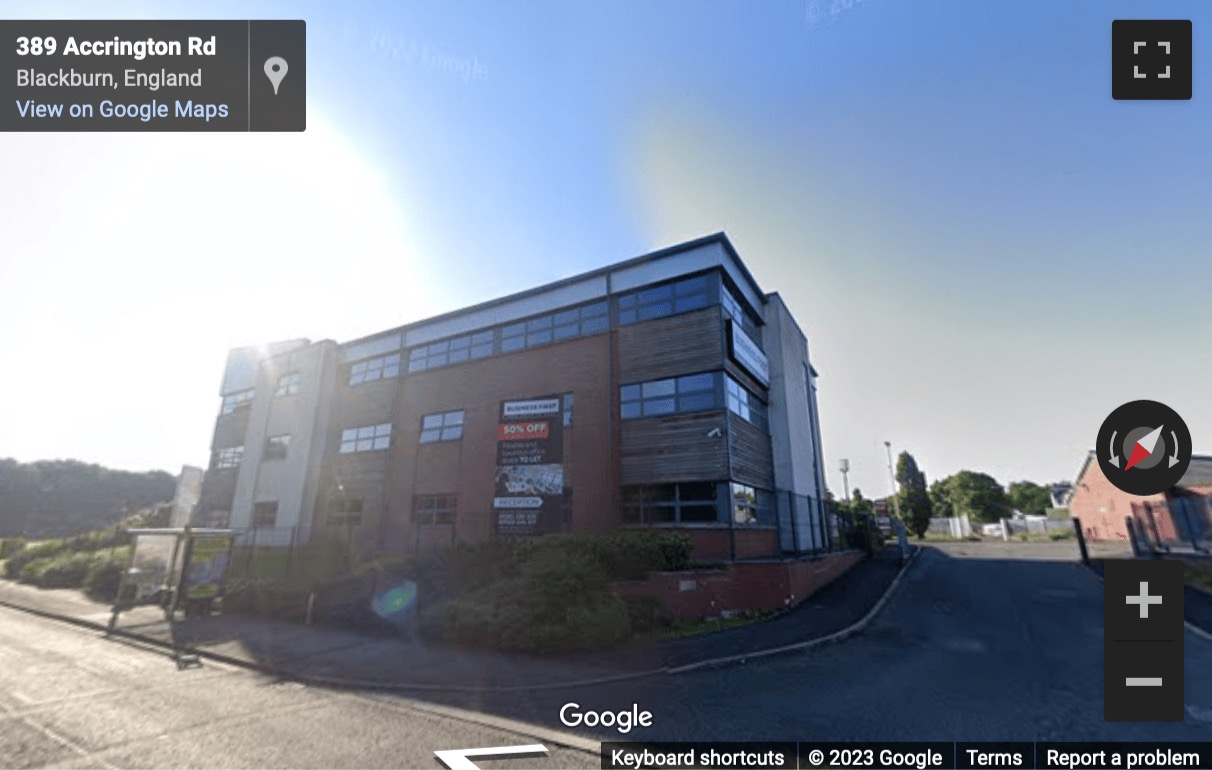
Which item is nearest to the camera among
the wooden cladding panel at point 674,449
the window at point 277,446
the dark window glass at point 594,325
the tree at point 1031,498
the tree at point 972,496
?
the wooden cladding panel at point 674,449

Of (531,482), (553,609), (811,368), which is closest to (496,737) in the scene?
(553,609)

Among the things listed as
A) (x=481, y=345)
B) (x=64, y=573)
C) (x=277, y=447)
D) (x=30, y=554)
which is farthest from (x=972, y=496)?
(x=30, y=554)

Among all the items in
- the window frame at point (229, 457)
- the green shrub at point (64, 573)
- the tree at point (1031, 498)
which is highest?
the window frame at point (229, 457)

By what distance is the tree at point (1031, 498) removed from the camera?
8144 cm

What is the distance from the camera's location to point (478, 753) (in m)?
5.91

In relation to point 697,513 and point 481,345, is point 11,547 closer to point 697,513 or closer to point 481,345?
point 481,345

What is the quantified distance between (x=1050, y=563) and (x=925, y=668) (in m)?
23.0

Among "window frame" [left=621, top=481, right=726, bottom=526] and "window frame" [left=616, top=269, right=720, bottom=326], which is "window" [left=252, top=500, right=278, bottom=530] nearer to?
"window frame" [left=621, top=481, right=726, bottom=526]

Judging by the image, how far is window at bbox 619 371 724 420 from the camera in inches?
717

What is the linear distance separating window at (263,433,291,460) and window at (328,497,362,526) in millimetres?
5652

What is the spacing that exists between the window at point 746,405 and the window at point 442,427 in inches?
520

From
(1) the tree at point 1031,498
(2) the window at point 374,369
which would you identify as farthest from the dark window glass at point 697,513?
(1) the tree at point 1031,498

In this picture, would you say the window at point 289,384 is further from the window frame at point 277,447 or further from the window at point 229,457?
the window at point 229,457

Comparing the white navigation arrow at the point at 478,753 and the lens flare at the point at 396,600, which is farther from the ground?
the white navigation arrow at the point at 478,753
